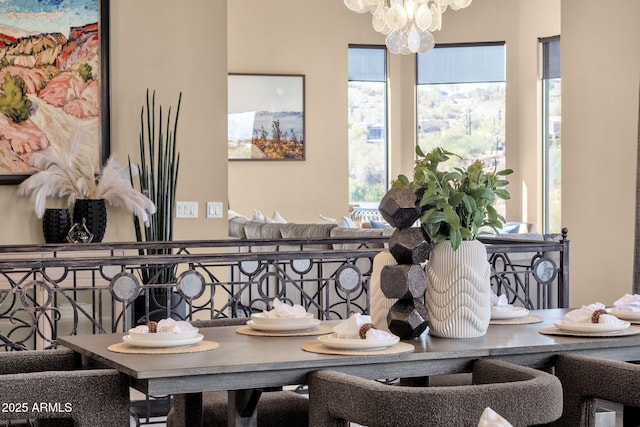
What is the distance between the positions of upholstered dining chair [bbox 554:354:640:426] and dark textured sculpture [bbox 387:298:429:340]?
41cm

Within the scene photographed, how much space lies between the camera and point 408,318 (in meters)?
2.81

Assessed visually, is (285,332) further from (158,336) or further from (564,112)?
(564,112)

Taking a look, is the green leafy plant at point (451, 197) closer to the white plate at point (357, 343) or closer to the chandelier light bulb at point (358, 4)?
the white plate at point (357, 343)

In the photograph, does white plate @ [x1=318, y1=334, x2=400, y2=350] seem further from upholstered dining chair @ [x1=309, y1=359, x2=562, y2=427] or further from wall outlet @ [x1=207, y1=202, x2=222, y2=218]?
wall outlet @ [x1=207, y1=202, x2=222, y2=218]

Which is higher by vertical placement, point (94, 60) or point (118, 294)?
point (94, 60)

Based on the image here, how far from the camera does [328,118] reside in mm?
13234

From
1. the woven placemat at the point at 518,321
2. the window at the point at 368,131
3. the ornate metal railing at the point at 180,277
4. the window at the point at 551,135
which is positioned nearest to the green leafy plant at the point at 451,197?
the woven placemat at the point at 518,321

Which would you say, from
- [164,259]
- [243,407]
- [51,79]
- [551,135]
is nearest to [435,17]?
[51,79]

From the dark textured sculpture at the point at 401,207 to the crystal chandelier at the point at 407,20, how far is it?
449cm

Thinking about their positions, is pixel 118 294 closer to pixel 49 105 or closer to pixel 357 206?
pixel 49 105

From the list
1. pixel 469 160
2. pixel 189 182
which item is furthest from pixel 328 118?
pixel 189 182

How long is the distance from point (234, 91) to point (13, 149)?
6.31 metres

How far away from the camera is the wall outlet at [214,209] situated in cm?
718

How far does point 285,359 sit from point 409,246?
0.60m
